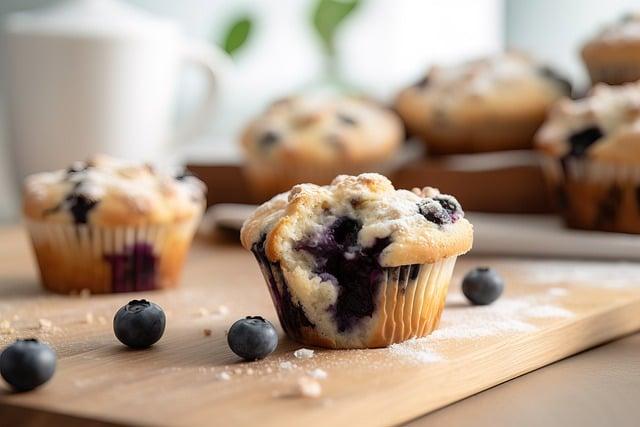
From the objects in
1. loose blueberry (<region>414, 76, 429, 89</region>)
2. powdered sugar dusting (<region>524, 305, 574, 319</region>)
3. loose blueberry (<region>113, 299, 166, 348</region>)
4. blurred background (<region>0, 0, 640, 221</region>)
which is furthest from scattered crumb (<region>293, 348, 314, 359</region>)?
blurred background (<region>0, 0, 640, 221</region>)

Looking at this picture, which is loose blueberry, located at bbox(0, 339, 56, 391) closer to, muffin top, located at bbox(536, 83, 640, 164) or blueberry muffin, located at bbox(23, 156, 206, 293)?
blueberry muffin, located at bbox(23, 156, 206, 293)

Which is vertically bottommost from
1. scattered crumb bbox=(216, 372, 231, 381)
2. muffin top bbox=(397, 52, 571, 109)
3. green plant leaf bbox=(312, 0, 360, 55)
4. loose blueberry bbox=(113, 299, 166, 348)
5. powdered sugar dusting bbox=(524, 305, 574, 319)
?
powdered sugar dusting bbox=(524, 305, 574, 319)

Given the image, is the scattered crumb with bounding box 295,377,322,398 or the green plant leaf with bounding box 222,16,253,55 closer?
the scattered crumb with bounding box 295,377,322,398

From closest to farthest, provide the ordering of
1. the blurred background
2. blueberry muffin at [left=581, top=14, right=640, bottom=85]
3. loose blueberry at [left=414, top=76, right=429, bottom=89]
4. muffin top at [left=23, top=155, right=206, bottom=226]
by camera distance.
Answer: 1. muffin top at [left=23, top=155, right=206, bottom=226]
2. blueberry muffin at [left=581, top=14, right=640, bottom=85]
3. loose blueberry at [left=414, top=76, right=429, bottom=89]
4. the blurred background

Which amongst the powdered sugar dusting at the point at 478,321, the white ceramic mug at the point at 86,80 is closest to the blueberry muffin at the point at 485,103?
the white ceramic mug at the point at 86,80

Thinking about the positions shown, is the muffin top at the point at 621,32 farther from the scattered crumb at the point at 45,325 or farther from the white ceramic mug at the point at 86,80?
the scattered crumb at the point at 45,325

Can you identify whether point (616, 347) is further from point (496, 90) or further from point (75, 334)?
point (496, 90)

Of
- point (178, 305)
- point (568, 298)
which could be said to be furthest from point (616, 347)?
point (178, 305)
